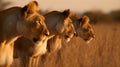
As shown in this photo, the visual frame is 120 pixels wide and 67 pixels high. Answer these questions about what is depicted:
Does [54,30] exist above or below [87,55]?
above

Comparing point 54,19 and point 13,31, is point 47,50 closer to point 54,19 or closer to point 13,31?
point 54,19

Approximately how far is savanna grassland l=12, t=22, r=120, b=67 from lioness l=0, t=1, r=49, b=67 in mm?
3268

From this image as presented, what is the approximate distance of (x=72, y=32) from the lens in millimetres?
9812

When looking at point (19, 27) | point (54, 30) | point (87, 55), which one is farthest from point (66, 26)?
point (87, 55)

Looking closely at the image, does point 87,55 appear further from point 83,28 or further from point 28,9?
point 28,9

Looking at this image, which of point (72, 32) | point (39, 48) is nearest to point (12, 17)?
point (39, 48)

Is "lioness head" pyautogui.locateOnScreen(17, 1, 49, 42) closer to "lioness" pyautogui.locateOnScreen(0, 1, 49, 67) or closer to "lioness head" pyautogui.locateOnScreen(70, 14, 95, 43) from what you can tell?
Answer: "lioness" pyautogui.locateOnScreen(0, 1, 49, 67)

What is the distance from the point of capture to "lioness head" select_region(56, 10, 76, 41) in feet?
31.7

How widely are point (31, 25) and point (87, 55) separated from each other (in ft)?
17.1

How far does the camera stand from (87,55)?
12438 millimetres

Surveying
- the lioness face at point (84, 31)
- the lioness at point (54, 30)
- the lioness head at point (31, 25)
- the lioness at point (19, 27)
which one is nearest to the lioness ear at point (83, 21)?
the lioness face at point (84, 31)

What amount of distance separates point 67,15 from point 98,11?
18631mm

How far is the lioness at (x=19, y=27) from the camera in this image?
7363mm

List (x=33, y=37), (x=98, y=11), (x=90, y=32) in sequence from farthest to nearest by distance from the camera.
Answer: (x=98, y=11) < (x=90, y=32) < (x=33, y=37)
